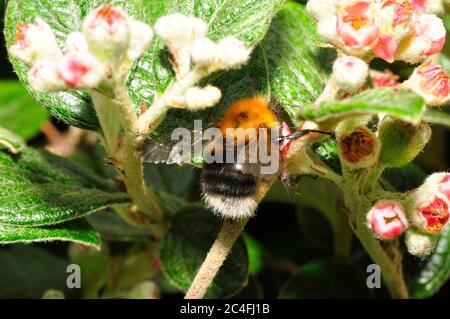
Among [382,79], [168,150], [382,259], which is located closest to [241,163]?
[168,150]

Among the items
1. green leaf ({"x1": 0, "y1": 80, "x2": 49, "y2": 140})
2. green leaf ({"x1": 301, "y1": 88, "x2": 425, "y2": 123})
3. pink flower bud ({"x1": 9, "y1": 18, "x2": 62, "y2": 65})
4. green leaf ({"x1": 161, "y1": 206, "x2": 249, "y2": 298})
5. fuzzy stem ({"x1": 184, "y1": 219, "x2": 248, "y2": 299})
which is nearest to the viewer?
green leaf ({"x1": 301, "y1": 88, "x2": 425, "y2": 123})

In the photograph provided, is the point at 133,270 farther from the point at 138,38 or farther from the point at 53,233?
the point at 138,38

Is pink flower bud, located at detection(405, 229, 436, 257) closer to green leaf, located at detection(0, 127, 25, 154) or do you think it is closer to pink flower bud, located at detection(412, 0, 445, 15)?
pink flower bud, located at detection(412, 0, 445, 15)

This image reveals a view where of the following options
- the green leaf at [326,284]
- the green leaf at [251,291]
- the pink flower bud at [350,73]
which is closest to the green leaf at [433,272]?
the green leaf at [326,284]

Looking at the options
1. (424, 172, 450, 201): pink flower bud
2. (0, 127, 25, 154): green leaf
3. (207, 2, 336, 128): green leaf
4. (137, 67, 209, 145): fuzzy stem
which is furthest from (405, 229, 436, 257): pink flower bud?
(0, 127, 25, 154): green leaf

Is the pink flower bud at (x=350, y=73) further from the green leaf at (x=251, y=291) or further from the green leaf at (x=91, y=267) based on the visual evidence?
the green leaf at (x=91, y=267)

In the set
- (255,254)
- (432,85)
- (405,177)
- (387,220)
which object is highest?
(432,85)

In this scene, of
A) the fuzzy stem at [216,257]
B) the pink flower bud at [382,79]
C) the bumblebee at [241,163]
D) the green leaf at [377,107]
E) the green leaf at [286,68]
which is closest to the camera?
the green leaf at [377,107]
